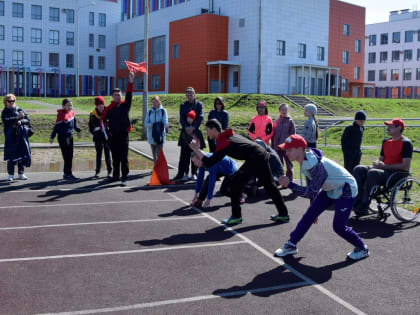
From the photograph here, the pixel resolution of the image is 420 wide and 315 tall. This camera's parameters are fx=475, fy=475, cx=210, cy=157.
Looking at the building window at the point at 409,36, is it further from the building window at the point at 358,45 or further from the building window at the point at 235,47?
the building window at the point at 235,47

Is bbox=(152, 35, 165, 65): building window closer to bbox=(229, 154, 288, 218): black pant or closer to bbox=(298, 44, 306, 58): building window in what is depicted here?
bbox=(298, 44, 306, 58): building window

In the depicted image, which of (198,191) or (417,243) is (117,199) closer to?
(198,191)

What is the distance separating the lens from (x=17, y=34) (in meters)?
65.1

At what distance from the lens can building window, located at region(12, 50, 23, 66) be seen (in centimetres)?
6475

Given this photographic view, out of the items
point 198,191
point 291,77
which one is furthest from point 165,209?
point 291,77

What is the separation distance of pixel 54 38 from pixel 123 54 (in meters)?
10.1

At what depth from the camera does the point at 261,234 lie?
7180 millimetres

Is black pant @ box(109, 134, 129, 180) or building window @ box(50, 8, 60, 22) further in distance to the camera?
building window @ box(50, 8, 60, 22)

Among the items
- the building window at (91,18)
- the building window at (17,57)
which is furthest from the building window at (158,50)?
the building window at (17,57)

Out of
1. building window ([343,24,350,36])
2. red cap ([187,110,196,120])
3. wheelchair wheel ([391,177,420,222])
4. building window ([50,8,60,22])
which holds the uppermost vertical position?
building window ([50,8,60,22])

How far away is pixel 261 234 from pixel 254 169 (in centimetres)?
103

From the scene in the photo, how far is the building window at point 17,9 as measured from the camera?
65.0 meters

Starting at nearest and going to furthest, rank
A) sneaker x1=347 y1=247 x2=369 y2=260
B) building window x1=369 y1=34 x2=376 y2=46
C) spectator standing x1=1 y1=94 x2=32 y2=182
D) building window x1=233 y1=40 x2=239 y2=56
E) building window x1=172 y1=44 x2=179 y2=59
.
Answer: sneaker x1=347 y1=247 x2=369 y2=260, spectator standing x1=1 y1=94 x2=32 y2=182, building window x1=233 y1=40 x2=239 y2=56, building window x1=172 y1=44 x2=179 y2=59, building window x1=369 y1=34 x2=376 y2=46

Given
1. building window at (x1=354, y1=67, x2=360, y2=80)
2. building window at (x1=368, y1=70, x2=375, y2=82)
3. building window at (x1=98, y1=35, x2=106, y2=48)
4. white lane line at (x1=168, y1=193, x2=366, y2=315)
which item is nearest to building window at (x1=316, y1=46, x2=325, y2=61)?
building window at (x1=354, y1=67, x2=360, y2=80)
